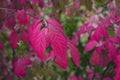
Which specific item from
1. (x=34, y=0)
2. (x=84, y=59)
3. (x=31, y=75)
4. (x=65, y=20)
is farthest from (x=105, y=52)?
(x=65, y=20)

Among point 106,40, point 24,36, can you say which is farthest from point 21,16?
point 106,40

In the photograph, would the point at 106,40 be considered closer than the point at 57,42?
No

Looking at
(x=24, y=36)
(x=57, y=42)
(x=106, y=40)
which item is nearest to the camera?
(x=57, y=42)

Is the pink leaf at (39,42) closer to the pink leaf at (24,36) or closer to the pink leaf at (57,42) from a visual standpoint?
the pink leaf at (57,42)

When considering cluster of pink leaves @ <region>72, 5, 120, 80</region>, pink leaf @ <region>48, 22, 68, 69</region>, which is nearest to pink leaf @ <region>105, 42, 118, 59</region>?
cluster of pink leaves @ <region>72, 5, 120, 80</region>

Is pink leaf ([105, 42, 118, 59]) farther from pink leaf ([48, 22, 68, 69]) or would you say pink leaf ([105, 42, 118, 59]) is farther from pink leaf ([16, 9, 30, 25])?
pink leaf ([48, 22, 68, 69])

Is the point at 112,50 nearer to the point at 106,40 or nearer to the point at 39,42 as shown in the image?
the point at 106,40

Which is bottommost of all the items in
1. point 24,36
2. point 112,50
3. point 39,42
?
point 112,50

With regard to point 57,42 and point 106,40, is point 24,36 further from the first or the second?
point 57,42

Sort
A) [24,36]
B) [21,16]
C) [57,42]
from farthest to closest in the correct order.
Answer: [24,36], [21,16], [57,42]

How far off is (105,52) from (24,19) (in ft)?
2.40

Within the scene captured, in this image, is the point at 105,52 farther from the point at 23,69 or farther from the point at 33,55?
the point at 33,55

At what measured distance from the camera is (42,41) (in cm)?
96

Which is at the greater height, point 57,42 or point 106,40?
point 57,42
